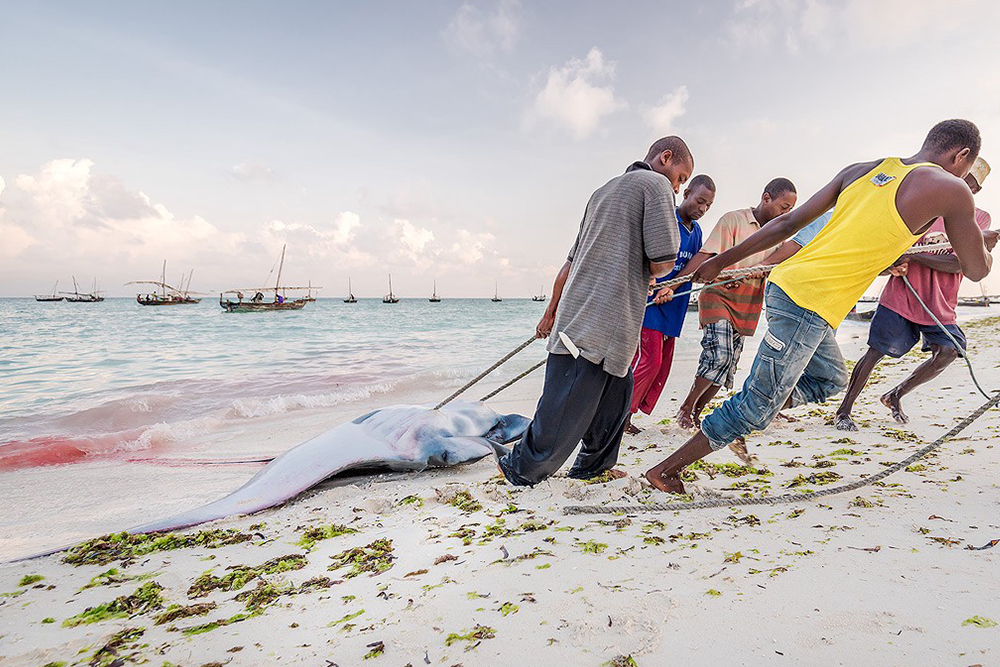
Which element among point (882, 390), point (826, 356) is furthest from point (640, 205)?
point (882, 390)

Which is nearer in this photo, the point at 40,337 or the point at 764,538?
the point at 764,538

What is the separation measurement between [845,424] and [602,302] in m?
2.87

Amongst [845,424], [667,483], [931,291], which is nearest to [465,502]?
[667,483]

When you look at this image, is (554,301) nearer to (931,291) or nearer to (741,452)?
(741,452)

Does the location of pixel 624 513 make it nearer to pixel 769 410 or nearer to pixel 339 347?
pixel 769 410

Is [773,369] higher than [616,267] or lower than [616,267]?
lower

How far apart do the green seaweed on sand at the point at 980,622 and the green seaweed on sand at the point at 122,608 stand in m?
2.78

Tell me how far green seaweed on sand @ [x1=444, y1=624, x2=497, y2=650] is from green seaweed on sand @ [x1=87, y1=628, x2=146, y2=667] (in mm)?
1016

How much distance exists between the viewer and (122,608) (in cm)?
200

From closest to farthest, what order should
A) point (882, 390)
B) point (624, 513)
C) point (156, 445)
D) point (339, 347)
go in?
point (624, 513) → point (156, 445) → point (882, 390) → point (339, 347)

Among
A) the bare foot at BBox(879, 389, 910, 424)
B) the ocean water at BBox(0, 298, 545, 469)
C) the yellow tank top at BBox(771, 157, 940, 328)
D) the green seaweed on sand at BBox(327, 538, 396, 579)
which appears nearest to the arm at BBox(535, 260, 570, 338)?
the yellow tank top at BBox(771, 157, 940, 328)

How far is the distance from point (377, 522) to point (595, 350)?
1474mm

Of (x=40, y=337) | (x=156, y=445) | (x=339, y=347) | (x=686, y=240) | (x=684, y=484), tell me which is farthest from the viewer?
(x=40, y=337)

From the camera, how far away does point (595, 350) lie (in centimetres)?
257
